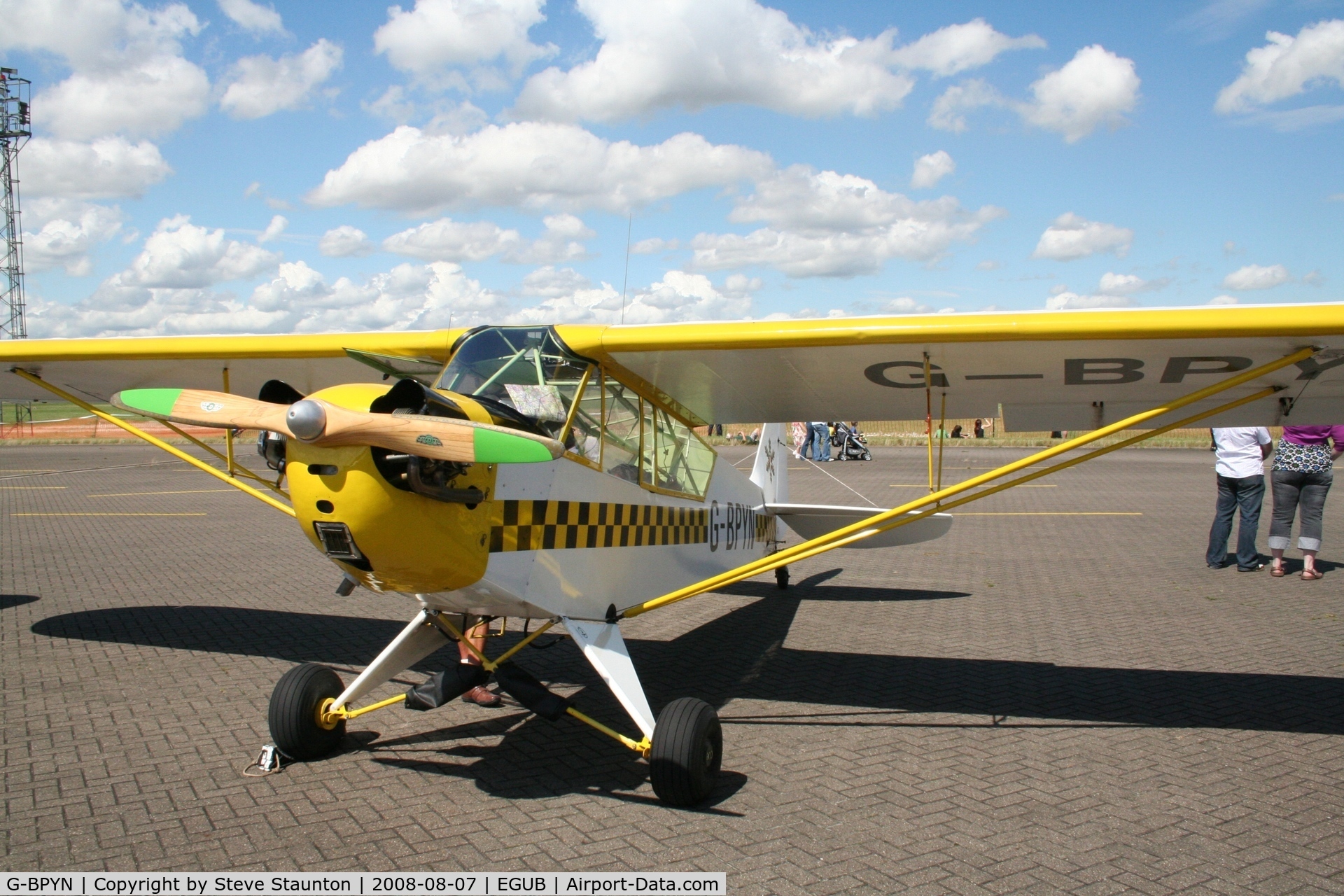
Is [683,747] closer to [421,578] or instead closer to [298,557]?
[421,578]

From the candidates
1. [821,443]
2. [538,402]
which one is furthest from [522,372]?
[821,443]

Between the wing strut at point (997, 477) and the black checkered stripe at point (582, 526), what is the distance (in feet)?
1.46

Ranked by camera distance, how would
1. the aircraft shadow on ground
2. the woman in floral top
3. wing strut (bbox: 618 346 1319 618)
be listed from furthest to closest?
the woman in floral top → the aircraft shadow on ground → wing strut (bbox: 618 346 1319 618)

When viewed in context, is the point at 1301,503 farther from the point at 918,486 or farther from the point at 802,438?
the point at 802,438

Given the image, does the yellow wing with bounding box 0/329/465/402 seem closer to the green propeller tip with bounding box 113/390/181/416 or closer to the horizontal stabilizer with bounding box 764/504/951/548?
the green propeller tip with bounding box 113/390/181/416

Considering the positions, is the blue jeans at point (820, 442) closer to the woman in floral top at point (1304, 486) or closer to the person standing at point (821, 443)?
the person standing at point (821, 443)

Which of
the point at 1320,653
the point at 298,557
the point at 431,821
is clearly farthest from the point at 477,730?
the point at 298,557

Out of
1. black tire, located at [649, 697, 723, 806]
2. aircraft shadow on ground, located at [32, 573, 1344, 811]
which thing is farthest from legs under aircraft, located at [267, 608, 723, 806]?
aircraft shadow on ground, located at [32, 573, 1344, 811]

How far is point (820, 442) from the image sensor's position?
105ft

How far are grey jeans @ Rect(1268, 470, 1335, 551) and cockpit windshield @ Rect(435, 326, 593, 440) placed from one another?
873cm

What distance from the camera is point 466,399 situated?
12.6 feet

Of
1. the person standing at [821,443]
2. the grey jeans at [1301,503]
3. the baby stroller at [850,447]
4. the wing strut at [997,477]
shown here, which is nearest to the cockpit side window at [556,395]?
the wing strut at [997,477]

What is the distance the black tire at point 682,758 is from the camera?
12.8 ft

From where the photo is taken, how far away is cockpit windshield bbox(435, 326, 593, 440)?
14.4ft
